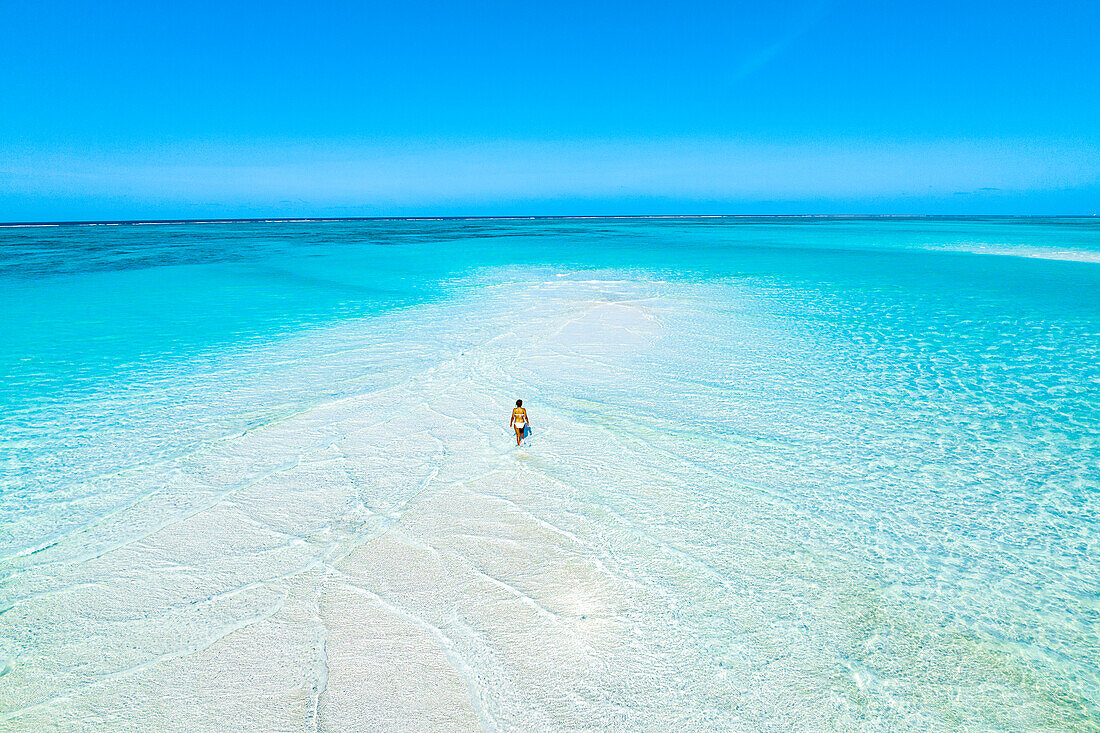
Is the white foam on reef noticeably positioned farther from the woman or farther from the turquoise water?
the woman

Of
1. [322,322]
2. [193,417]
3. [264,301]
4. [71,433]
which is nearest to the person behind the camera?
[71,433]

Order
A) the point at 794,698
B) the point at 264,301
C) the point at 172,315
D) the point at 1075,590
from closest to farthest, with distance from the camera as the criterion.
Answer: the point at 794,698 → the point at 1075,590 → the point at 172,315 → the point at 264,301

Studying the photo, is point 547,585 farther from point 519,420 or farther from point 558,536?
point 519,420

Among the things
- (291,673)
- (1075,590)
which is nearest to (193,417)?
(291,673)

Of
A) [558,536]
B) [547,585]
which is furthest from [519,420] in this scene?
[547,585]

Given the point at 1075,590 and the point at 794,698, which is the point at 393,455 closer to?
the point at 794,698

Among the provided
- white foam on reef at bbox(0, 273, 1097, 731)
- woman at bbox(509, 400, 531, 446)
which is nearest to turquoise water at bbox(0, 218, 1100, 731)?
white foam on reef at bbox(0, 273, 1097, 731)

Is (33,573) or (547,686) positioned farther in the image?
(33,573)
